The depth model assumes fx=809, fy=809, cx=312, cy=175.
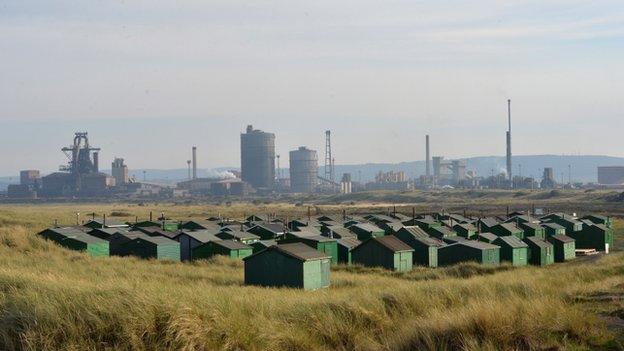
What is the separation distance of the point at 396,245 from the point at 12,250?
18505 millimetres

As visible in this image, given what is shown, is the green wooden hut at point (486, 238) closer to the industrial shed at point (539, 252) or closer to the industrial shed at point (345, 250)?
the industrial shed at point (539, 252)

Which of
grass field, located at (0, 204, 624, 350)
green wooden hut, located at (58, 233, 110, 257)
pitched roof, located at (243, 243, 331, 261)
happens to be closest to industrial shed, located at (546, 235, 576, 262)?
pitched roof, located at (243, 243, 331, 261)

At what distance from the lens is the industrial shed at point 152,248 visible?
41344 millimetres

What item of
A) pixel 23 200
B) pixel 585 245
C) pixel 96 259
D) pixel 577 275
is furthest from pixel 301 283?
pixel 23 200

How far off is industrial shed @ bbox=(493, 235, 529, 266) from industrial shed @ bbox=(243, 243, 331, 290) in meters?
14.3

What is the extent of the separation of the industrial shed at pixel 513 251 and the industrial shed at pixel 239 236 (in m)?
13.7

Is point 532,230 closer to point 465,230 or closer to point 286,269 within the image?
point 465,230

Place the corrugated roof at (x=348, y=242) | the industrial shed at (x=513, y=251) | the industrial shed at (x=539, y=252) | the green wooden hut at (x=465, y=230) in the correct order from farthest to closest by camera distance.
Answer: the green wooden hut at (x=465, y=230) → the industrial shed at (x=539, y=252) → the corrugated roof at (x=348, y=242) → the industrial shed at (x=513, y=251)

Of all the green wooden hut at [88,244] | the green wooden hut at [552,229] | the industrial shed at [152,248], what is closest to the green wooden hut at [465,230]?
the green wooden hut at [552,229]

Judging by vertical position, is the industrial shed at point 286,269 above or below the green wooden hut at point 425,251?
above

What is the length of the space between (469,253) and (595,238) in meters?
18.0

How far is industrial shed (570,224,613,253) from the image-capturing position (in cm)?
5294

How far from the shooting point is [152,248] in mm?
41438

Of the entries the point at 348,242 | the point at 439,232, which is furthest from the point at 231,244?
the point at 439,232
